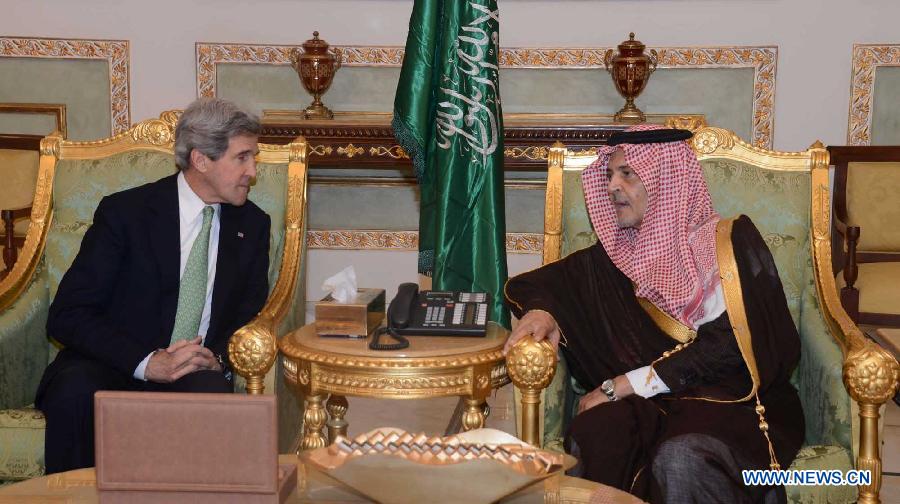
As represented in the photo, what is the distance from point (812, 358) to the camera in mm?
3238

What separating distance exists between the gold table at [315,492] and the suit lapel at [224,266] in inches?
40.1

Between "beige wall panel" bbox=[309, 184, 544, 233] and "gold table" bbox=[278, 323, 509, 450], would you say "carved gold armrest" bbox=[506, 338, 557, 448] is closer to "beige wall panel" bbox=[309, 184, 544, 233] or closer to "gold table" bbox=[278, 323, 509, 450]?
"gold table" bbox=[278, 323, 509, 450]

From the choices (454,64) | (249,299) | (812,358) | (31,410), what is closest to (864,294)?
(812,358)

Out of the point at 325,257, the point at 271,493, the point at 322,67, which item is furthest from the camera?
the point at 325,257

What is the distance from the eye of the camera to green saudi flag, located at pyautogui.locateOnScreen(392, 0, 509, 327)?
412cm

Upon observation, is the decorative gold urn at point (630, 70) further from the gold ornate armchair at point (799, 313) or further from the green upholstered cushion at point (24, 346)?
the green upholstered cushion at point (24, 346)

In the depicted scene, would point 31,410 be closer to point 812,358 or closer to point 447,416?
point 447,416

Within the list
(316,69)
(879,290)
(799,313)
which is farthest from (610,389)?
(316,69)

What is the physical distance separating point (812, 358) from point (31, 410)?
2.40 metres

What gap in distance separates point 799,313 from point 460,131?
145 centimetres

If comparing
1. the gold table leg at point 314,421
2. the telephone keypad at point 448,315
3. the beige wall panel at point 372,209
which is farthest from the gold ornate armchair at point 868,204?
the gold table leg at point 314,421

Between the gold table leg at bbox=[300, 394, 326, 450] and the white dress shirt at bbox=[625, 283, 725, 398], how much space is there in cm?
92

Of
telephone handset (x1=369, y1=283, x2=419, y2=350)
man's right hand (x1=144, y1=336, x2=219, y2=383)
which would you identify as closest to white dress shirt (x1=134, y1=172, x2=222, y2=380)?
man's right hand (x1=144, y1=336, x2=219, y2=383)

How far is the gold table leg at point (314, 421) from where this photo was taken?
318cm
